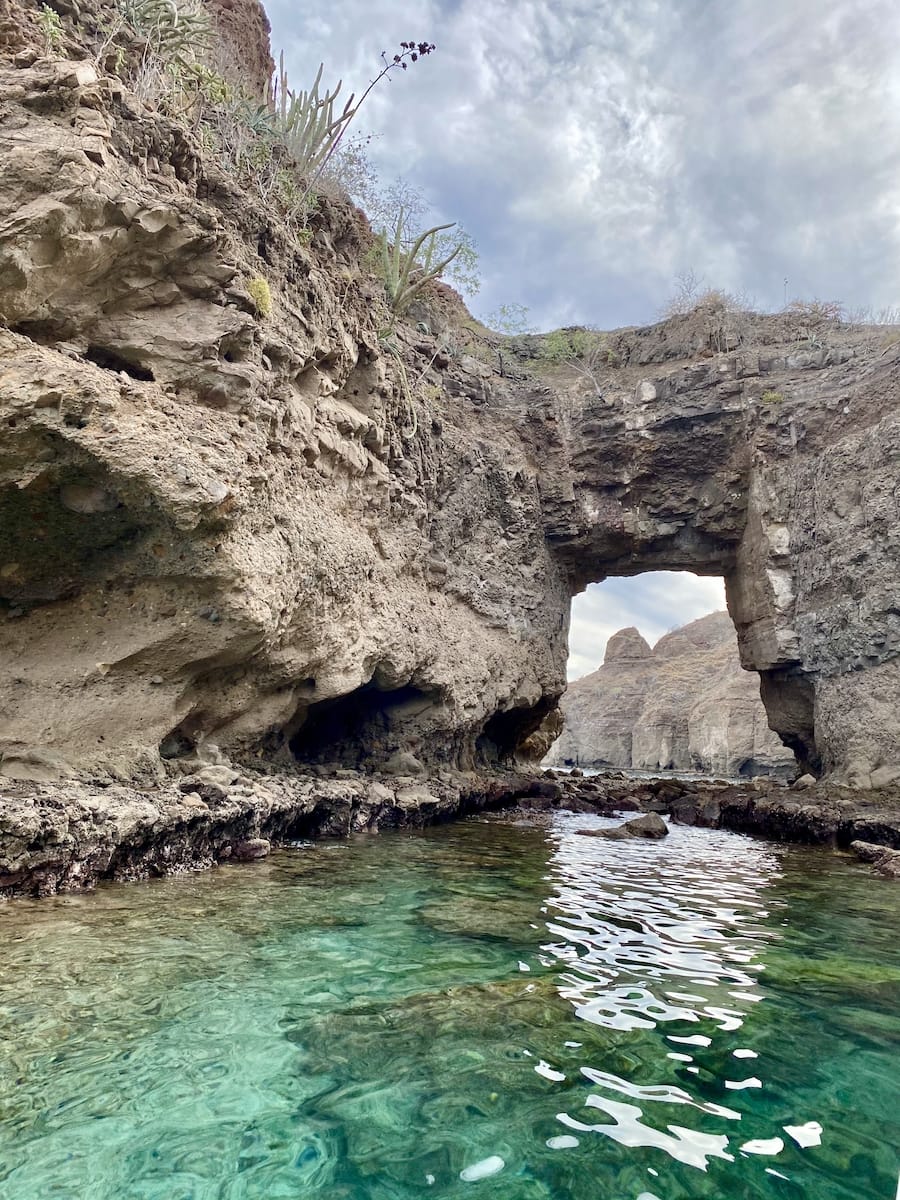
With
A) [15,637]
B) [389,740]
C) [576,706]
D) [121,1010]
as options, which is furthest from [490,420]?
[576,706]

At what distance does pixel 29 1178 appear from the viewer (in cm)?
220

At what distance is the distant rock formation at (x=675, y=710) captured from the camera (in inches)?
2072

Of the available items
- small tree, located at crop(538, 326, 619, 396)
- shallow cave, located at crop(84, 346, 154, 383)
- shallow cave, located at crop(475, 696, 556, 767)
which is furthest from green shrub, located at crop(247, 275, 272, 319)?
small tree, located at crop(538, 326, 619, 396)

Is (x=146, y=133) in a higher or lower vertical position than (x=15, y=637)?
higher

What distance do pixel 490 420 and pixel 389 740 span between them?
9.39 metres

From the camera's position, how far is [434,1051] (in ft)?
10.6

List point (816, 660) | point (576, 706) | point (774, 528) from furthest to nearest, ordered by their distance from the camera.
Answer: point (576, 706) < point (774, 528) < point (816, 660)

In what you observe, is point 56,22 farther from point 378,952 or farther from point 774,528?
point 774,528

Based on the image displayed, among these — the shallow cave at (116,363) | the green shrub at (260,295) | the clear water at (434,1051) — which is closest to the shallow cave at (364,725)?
the shallow cave at (116,363)

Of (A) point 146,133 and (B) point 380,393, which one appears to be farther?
(B) point 380,393

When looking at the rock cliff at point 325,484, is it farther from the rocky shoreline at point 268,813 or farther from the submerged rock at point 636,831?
the submerged rock at point 636,831

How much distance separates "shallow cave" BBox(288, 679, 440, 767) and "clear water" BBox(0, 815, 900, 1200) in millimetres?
6211

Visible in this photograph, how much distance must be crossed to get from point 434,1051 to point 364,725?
10405 millimetres

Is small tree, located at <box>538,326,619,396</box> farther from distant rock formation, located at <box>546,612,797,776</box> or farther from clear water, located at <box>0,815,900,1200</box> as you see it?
distant rock formation, located at <box>546,612,797,776</box>
